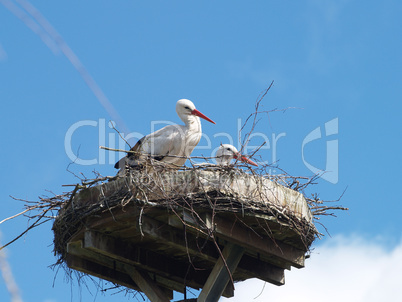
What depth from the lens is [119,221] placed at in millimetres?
5605

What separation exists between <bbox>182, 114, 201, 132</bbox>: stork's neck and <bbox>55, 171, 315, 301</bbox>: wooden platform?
1.87 meters

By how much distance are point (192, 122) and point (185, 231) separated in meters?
2.78

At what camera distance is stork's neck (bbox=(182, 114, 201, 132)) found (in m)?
7.79

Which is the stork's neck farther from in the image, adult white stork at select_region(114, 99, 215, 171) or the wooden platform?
the wooden platform

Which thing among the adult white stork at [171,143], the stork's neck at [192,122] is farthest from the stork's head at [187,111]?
the adult white stork at [171,143]

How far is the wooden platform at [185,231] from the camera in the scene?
5430mm

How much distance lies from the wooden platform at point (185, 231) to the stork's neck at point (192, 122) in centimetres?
187

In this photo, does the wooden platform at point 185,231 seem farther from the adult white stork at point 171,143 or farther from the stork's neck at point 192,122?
the stork's neck at point 192,122

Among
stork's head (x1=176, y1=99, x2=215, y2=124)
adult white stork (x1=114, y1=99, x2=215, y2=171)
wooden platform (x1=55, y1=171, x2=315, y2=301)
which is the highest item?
stork's head (x1=176, y1=99, x2=215, y2=124)

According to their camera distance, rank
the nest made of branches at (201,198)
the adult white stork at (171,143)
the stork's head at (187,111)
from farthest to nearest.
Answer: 1. the stork's head at (187,111)
2. the adult white stork at (171,143)
3. the nest made of branches at (201,198)

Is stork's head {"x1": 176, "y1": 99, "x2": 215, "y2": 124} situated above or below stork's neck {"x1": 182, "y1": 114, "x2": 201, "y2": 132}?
above

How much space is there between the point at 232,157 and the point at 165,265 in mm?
2044

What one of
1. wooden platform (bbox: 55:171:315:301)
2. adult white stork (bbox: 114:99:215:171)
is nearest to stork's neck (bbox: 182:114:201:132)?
adult white stork (bbox: 114:99:215:171)

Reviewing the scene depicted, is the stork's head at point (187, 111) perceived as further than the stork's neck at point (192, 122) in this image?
Yes
